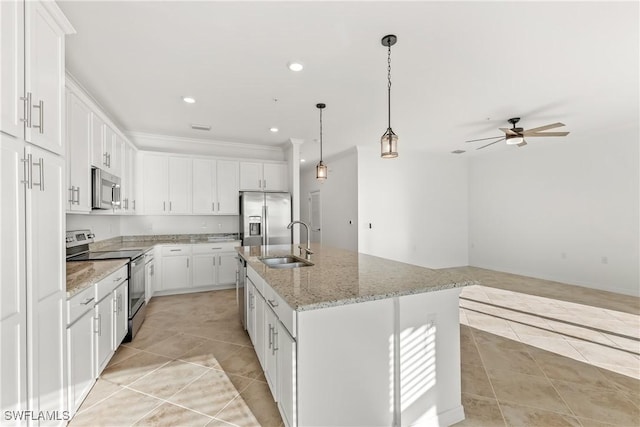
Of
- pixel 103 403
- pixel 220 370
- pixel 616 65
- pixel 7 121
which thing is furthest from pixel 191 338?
pixel 616 65

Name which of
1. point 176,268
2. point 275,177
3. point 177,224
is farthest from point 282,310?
point 177,224

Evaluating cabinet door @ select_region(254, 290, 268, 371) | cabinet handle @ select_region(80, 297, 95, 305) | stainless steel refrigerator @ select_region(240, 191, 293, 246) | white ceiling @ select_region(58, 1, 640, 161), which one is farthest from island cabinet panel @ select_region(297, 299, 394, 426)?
stainless steel refrigerator @ select_region(240, 191, 293, 246)

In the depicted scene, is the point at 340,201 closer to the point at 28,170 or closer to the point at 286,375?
the point at 286,375

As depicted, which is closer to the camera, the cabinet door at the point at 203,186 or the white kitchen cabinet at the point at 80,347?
the white kitchen cabinet at the point at 80,347

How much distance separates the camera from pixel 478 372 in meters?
2.31

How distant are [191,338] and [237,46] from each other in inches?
113

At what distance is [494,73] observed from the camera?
2805mm

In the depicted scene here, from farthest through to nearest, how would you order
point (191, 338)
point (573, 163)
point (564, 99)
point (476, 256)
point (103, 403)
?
point (476, 256), point (573, 163), point (564, 99), point (191, 338), point (103, 403)

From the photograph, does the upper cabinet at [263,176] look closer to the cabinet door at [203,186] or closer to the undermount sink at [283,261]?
the cabinet door at [203,186]

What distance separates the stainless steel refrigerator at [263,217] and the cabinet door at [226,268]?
0.35 metres

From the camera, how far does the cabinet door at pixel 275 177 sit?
17.4 feet

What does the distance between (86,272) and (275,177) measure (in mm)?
3560

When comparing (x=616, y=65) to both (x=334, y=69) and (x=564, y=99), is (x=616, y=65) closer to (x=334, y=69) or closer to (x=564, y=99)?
(x=564, y=99)

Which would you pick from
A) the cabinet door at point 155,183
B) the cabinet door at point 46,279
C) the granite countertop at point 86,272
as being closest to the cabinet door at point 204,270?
the cabinet door at point 155,183
